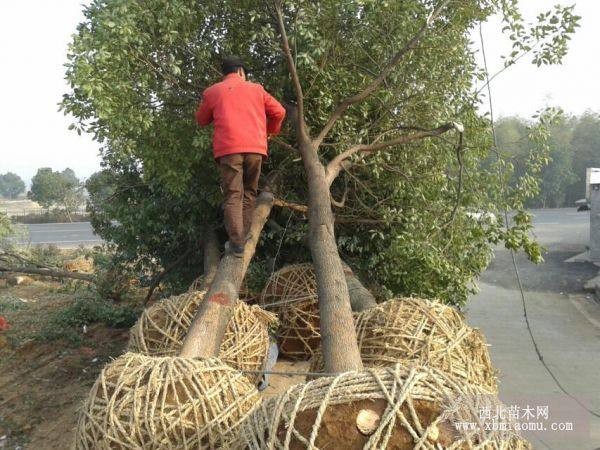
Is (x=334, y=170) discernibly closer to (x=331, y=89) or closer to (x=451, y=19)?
(x=331, y=89)

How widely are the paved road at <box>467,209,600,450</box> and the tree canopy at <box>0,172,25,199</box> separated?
293 ft

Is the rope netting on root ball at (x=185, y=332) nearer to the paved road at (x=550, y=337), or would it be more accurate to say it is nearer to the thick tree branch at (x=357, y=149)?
the thick tree branch at (x=357, y=149)

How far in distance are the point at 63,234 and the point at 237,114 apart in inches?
991

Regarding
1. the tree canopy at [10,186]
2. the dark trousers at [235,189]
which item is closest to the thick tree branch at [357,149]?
the dark trousers at [235,189]

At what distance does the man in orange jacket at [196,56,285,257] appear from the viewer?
4391mm

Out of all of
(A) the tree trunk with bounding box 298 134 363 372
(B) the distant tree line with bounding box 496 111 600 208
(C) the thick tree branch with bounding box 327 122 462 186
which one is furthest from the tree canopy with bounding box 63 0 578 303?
(B) the distant tree line with bounding box 496 111 600 208

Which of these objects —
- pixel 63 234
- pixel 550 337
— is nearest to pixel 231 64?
pixel 550 337

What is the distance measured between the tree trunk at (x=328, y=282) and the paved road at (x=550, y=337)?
244 cm

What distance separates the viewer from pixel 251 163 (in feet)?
15.1

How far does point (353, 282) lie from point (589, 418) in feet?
10.8

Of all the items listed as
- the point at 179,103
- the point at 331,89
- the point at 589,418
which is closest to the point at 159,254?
the point at 179,103

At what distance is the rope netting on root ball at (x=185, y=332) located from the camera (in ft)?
13.2

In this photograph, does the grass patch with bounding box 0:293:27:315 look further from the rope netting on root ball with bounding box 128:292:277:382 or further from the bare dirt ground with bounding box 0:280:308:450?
the rope netting on root ball with bounding box 128:292:277:382

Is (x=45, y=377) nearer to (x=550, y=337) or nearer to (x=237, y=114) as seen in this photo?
A: (x=237, y=114)
